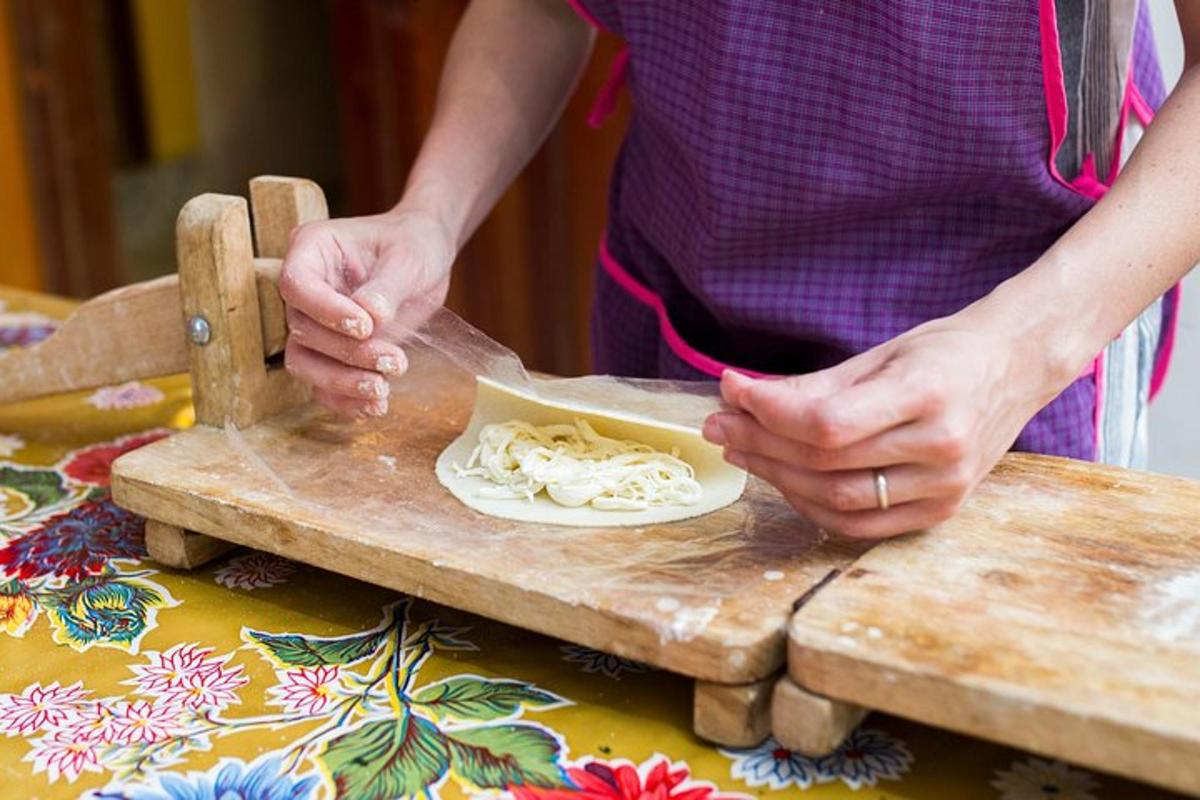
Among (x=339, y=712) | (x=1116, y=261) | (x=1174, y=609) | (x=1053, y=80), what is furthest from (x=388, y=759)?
(x=1053, y=80)

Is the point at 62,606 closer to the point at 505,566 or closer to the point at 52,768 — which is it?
the point at 52,768

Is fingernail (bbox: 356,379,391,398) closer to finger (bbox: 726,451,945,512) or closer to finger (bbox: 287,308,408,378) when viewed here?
finger (bbox: 287,308,408,378)

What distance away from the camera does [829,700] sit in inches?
33.6

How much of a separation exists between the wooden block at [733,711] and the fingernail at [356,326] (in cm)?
46

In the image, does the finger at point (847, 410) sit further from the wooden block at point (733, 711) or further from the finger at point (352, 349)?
the finger at point (352, 349)

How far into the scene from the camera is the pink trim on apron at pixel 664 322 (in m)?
1.33

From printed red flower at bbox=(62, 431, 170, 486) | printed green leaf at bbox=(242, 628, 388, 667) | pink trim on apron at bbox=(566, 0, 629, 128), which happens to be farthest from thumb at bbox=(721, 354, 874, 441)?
printed red flower at bbox=(62, 431, 170, 486)

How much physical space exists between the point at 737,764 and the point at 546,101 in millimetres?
877

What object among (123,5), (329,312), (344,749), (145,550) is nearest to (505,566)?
(344,749)

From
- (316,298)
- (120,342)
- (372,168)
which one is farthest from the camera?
(372,168)

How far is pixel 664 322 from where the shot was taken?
1.38m

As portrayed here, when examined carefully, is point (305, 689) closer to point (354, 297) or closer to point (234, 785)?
point (234, 785)

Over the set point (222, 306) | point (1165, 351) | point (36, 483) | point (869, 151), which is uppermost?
point (869, 151)

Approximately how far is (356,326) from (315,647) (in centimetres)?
29
